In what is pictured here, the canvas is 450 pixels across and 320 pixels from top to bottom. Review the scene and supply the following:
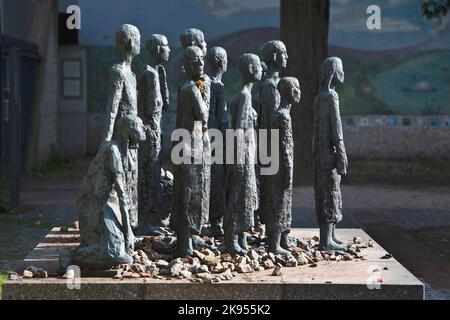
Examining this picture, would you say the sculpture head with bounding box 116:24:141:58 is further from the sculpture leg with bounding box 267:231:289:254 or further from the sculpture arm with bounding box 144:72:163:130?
the sculpture leg with bounding box 267:231:289:254

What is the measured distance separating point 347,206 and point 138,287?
25.0ft

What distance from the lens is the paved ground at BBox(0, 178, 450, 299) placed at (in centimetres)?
998

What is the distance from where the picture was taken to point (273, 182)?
7.65 metres

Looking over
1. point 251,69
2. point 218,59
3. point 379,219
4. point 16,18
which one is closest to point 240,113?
point 251,69

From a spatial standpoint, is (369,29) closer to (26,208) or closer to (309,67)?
(309,67)

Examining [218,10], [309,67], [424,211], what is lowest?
[424,211]

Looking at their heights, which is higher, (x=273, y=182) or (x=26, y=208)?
(x=273, y=182)

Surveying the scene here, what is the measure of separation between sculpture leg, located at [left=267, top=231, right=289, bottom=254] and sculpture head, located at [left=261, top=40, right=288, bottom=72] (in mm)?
1420


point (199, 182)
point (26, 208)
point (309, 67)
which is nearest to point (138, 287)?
point (199, 182)

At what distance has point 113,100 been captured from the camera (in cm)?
771

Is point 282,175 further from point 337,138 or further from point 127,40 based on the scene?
point 127,40

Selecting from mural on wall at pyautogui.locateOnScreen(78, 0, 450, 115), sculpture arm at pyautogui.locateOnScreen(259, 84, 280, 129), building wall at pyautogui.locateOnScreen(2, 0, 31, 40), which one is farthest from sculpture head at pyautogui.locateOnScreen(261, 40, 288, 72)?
mural on wall at pyautogui.locateOnScreen(78, 0, 450, 115)

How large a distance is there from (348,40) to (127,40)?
13.7 metres

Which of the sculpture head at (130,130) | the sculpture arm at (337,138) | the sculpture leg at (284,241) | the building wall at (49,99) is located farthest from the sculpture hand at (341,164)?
the building wall at (49,99)
